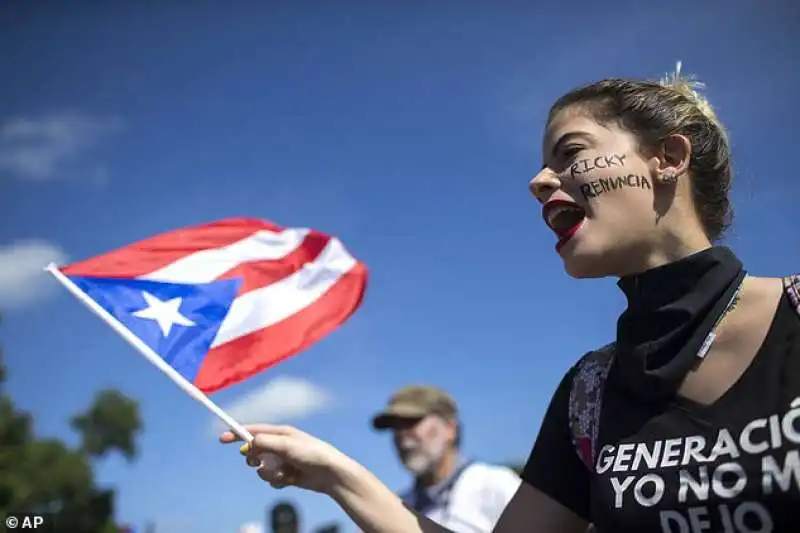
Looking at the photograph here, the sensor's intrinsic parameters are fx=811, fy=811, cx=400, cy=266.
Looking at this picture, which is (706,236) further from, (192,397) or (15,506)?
(15,506)

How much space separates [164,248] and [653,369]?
3362 millimetres

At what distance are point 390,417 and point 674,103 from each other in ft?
12.1

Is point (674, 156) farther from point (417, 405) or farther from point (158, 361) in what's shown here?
point (417, 405)

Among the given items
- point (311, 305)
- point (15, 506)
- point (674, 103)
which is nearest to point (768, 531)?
point (674, 103)

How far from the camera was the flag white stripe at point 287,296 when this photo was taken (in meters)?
4.22

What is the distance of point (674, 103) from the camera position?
6.90ft

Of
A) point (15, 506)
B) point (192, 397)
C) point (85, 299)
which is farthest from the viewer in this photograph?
point (15, 506)

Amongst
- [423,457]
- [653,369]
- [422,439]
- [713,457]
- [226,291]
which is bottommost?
[713,457]

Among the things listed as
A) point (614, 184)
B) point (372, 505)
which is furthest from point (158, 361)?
point (614, 184)

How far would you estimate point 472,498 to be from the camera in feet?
15.1

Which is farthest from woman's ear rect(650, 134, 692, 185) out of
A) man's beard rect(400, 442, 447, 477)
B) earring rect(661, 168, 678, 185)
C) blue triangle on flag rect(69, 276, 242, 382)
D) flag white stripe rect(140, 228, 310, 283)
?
man's beard rect(400, 442, 447, 477)

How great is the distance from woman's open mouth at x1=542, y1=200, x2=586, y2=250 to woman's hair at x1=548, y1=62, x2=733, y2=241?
0.75 feet

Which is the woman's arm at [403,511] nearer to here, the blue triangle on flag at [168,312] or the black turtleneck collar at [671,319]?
the black turtleneck collar at [671,319]

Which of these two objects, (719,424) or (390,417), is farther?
(390,417)
